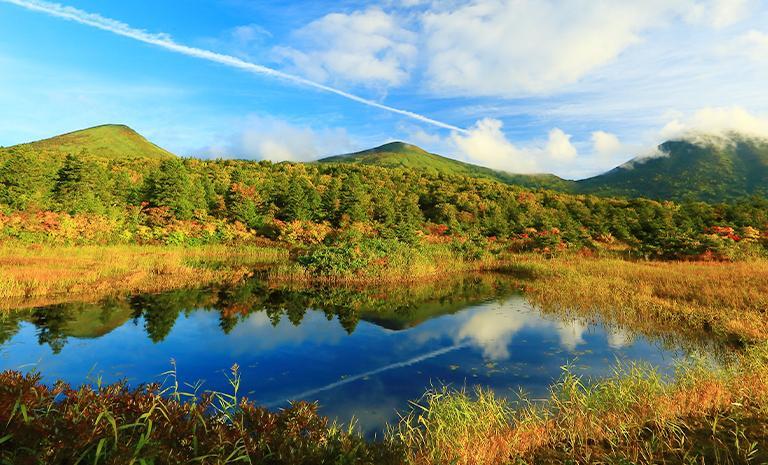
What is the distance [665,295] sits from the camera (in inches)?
607

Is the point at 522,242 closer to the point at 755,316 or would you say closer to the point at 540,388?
the point at 755,316

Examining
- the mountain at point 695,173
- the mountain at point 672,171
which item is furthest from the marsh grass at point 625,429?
the mountain at point 695,173

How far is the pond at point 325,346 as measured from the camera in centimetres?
863

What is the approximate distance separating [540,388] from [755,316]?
819 centimetres

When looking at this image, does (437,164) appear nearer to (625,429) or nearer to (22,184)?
(22,184)

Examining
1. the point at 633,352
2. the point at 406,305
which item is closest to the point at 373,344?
the point at 406,305

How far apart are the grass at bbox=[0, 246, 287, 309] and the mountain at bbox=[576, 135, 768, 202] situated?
283ft

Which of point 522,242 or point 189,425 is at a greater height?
point 189,425

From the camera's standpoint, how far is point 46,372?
8.65m

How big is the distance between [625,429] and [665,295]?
500 inches

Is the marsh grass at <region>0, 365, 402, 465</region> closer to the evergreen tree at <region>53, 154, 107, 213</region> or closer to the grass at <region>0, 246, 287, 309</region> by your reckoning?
the grass at <region>0, 246, 287, 309</region>

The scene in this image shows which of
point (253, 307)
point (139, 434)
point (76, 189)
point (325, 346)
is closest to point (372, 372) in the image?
point (325, 346)

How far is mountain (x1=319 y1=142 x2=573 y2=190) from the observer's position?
98.6 meters

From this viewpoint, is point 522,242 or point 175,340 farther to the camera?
point 522,242
